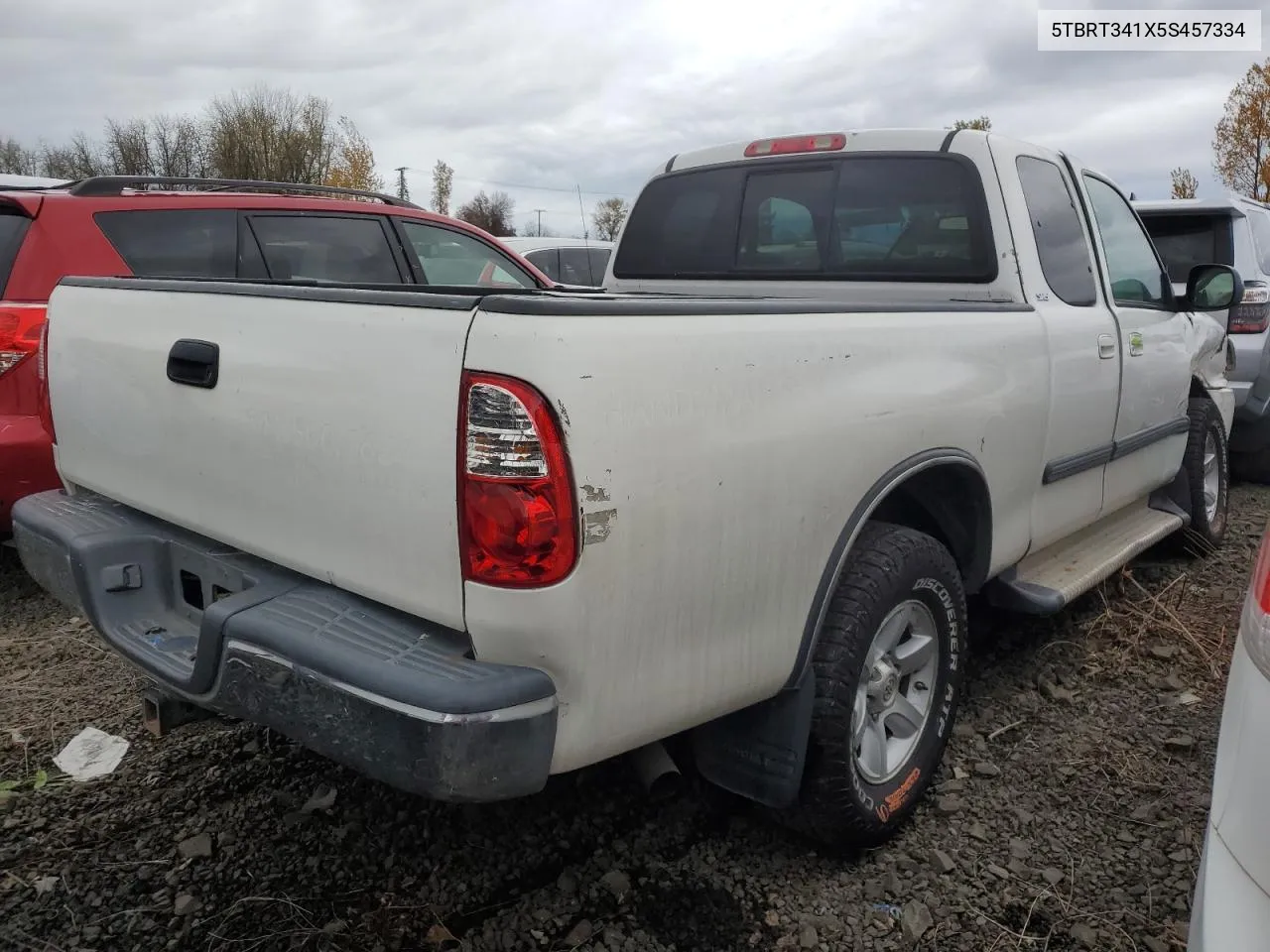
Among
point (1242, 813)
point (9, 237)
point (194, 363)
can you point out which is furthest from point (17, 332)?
point (1242, 813)

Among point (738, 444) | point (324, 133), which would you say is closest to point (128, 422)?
point (738, 444)

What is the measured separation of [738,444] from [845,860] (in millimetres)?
1249

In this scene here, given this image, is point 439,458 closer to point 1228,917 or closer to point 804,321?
point 804,321

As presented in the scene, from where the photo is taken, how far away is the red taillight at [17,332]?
393cm

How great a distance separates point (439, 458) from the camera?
5.63 feet

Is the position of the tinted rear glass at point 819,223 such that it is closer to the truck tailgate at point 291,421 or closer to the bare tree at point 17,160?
the truck tailgate at point 291,421

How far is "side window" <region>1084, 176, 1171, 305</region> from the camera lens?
3820mm

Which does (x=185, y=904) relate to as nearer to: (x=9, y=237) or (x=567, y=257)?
(x=9, y=237)

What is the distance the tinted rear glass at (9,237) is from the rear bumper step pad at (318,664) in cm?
227

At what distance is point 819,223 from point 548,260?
8.92 m

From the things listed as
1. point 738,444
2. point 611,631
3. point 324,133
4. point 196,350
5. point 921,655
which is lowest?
point 921,655

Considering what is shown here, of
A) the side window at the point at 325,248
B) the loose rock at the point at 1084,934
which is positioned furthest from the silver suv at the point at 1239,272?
the loose rock at the point at 1084,934

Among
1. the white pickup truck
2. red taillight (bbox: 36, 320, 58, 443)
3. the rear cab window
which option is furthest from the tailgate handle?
the rear cab window

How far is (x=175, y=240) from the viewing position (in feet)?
15.2
